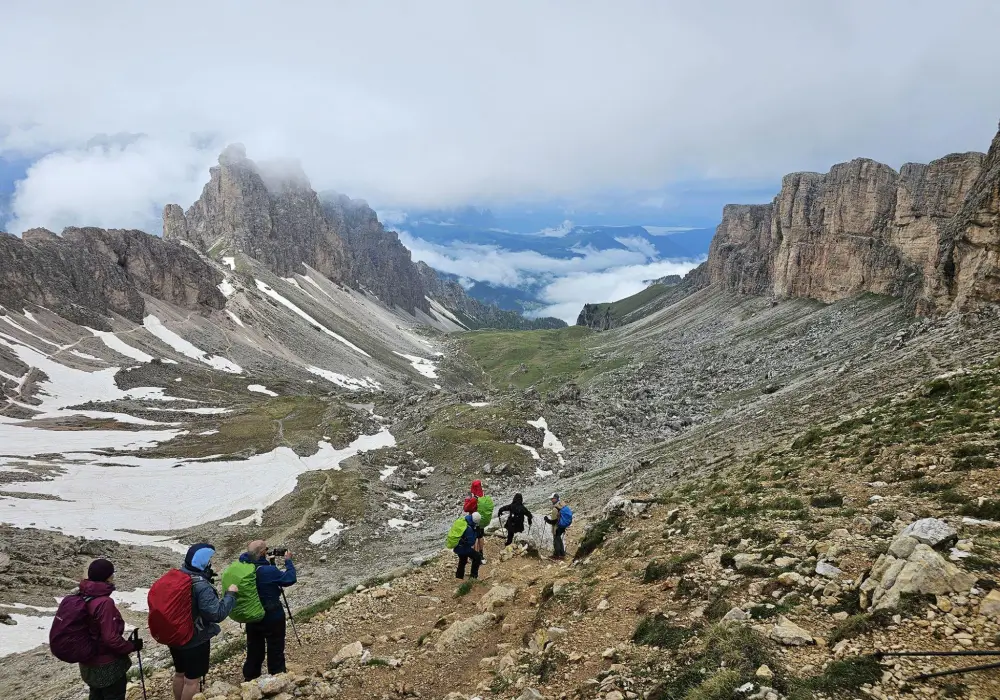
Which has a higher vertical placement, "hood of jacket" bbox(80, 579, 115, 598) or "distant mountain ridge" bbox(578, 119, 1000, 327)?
"distant mountain ridge" bbox(578, 119, 1000, 327)

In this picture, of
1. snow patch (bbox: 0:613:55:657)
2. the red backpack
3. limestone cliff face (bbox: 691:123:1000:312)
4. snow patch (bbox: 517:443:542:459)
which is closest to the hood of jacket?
the red backpack

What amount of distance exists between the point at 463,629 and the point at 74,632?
862 centimetres

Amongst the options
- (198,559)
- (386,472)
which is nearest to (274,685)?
(198,559)

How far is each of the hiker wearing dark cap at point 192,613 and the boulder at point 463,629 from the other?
5.56 metres

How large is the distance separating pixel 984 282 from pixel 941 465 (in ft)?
130

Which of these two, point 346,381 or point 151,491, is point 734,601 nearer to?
point 151,491

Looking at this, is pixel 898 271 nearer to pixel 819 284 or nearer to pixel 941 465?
pixel 819 284

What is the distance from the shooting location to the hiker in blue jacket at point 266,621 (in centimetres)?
1258

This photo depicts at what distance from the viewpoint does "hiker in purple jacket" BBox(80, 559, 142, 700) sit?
9.84 meters

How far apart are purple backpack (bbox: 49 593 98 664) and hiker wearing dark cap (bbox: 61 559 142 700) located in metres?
0.07

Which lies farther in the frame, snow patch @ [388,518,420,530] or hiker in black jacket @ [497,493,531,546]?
snow patch @ [388,518,420,530]

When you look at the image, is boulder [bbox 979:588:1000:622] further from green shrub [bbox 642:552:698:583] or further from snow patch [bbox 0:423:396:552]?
snow patch [bbox 0:423:396:552]

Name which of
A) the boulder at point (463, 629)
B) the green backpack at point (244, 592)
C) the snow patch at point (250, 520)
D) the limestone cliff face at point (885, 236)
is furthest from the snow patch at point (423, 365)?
the green backpack at point (244, 592)

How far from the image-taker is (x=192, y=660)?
36.2 feet
